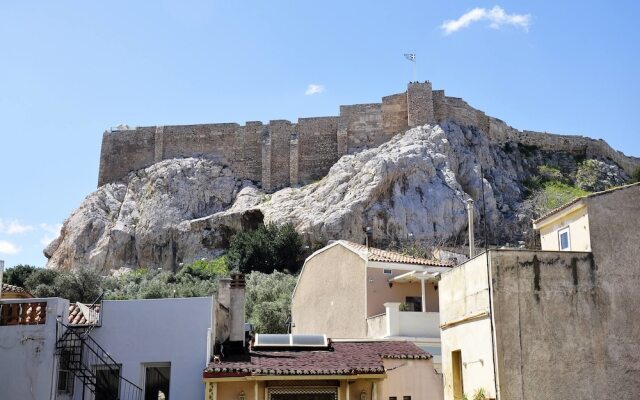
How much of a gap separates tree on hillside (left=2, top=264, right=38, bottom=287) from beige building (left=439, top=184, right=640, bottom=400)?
5138 centimetres

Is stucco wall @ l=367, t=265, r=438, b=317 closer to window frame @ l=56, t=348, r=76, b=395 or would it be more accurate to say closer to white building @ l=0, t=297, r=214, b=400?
white building @ l=0, t=297, r=214, b=400

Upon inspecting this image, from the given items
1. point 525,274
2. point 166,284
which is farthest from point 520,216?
point 525,274

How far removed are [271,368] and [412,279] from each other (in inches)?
497

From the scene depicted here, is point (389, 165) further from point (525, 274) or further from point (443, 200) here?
point (525, 274)

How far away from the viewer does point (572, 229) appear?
21641 millimetres

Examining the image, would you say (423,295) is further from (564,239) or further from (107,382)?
(107,382)

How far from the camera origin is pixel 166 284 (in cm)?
5966

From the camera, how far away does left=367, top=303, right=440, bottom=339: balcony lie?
29.7 m

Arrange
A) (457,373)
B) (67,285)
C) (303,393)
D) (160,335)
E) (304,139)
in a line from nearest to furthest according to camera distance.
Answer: (303,393) < (160,335) < (457,373) < (67,285) < (304,139)

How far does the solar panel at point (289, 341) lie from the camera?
76.0ft

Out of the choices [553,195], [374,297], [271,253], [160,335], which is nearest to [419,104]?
[553,195]

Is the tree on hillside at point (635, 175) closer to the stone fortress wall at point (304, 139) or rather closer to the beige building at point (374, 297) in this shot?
the stone fortress wall at point (304, 139)

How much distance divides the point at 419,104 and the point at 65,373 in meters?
53.6

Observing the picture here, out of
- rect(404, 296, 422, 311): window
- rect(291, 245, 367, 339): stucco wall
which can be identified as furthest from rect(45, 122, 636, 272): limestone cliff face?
rect(404, 296, 422, 311): window
